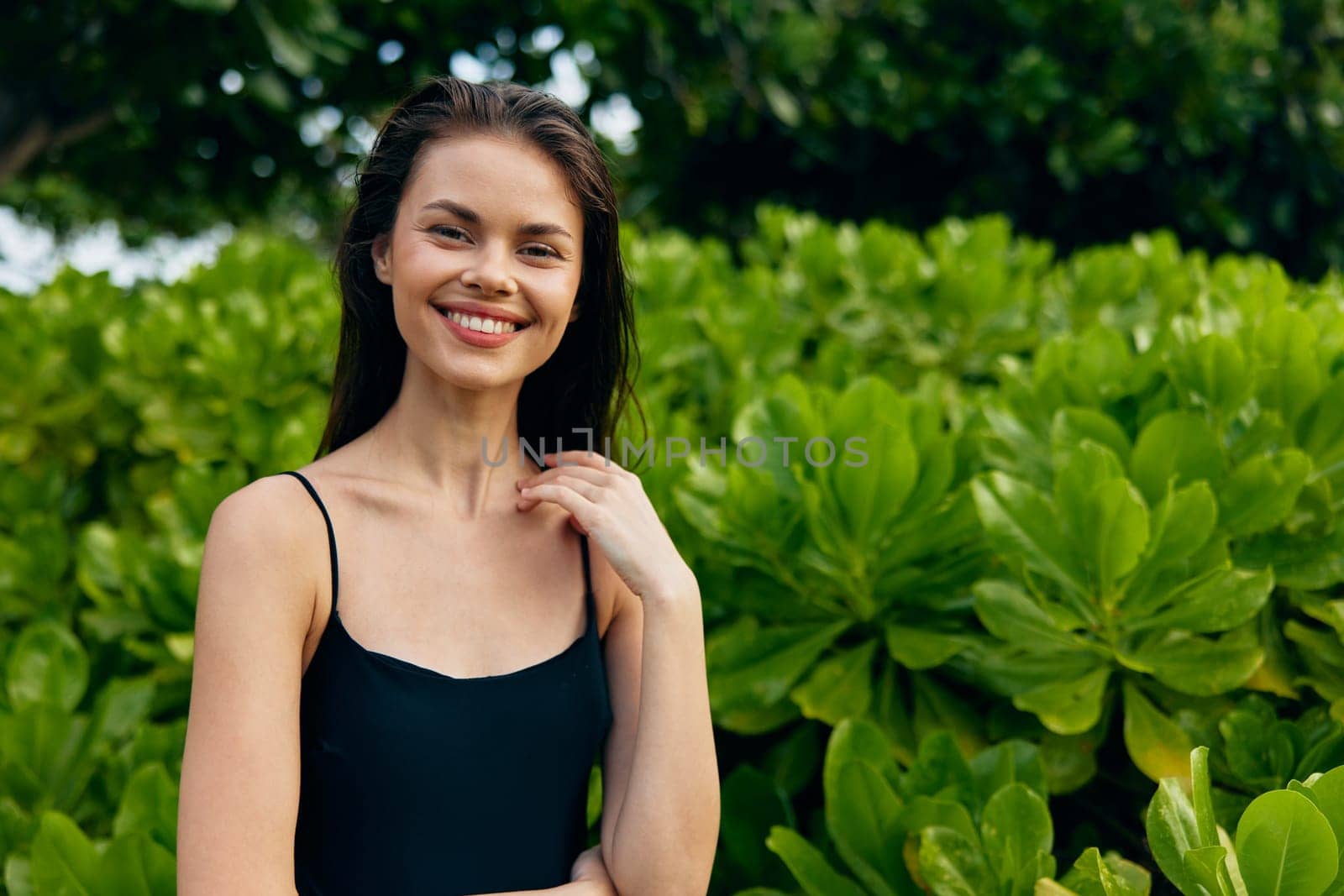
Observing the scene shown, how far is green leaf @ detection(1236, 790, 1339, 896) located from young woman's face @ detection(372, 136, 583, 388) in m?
0.95

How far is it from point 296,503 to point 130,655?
1.23m

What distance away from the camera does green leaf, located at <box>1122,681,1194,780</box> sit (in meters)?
1.66

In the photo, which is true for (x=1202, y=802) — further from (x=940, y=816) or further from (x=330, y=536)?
(x=330, y=536)

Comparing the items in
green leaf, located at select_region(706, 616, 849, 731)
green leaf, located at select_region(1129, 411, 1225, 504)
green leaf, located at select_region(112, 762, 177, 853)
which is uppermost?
green leaf, located at select_region(1129, 411, 1225, 504)

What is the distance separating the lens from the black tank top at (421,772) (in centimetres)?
137

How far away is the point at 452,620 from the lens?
142 cm

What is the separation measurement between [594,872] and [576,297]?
758 millimetres

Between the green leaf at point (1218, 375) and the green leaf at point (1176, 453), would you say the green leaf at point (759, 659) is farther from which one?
the green leaf at point (1218, 375)

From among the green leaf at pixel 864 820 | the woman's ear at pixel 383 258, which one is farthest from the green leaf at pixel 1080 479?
the woman's ear at pixel 383 258

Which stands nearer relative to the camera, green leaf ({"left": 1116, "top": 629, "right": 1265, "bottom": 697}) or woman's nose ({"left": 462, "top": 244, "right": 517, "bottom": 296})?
woman's nose ({"left": 462, "top": 244, "right": 517, "bottom": 296})

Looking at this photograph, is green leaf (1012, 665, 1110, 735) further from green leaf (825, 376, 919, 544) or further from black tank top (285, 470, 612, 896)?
black tank top (285, 470, 612, 896)

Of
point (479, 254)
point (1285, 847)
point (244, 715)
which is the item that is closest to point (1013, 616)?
point (1285, 847)

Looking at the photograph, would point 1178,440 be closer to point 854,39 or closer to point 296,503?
point 296,503

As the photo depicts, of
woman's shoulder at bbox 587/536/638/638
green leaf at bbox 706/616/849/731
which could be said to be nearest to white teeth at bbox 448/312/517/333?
woman's shoulder at bbox 587/536/638/638
